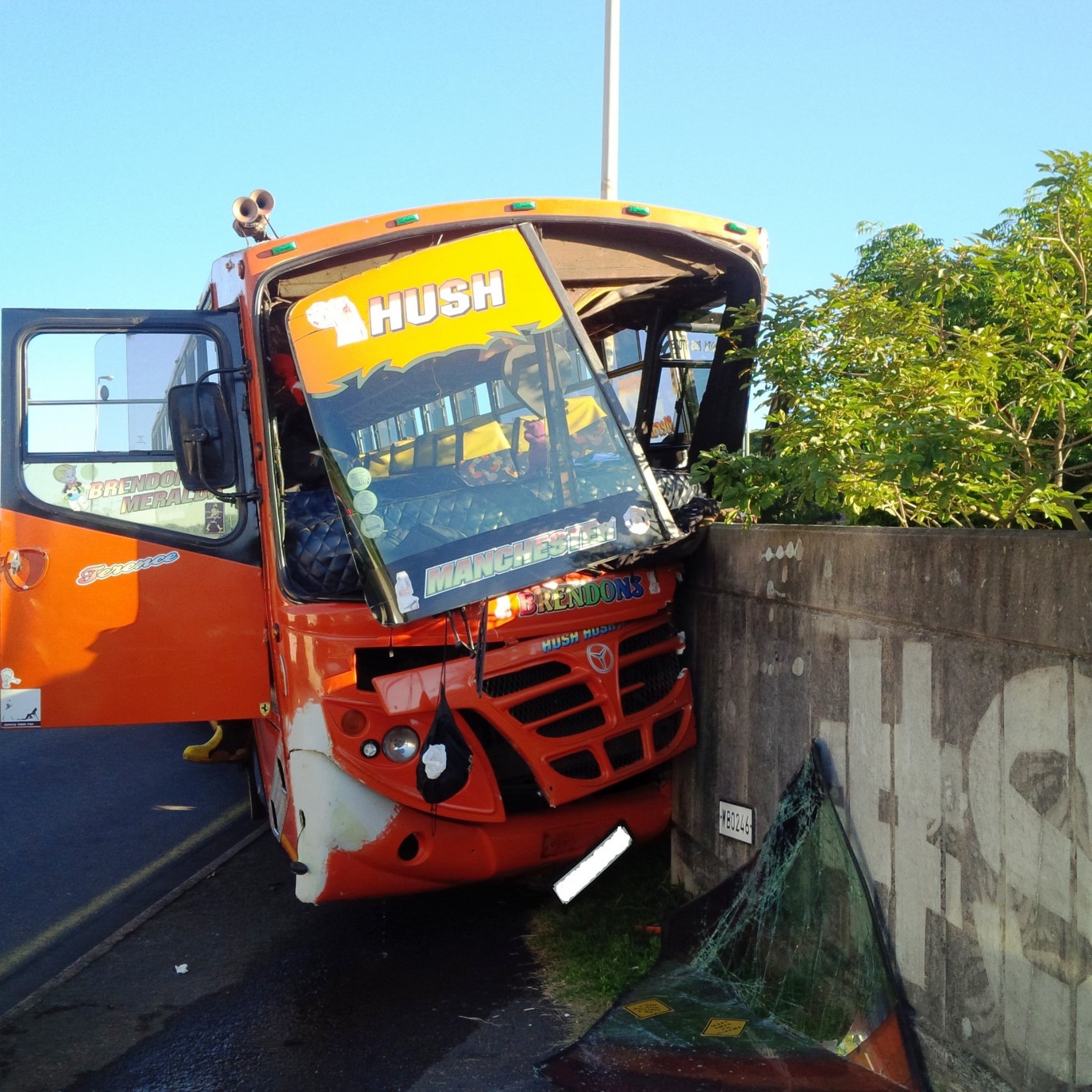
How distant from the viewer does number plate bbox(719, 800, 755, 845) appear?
452cm

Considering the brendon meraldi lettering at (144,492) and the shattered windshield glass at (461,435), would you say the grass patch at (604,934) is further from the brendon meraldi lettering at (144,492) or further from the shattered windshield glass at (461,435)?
the brendon meraldi lettering at (144,492)

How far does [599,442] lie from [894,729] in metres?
1.58

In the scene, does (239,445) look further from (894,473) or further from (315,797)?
(894,473)

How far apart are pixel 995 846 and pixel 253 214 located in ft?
14.0

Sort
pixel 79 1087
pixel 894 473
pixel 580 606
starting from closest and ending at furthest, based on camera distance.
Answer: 1. pixel 894 473
2. pixel 79 1087
3. pixel 580 606

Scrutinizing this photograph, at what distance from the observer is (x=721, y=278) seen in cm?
560

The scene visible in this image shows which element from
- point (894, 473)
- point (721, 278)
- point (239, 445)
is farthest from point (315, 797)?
point (721, 278)

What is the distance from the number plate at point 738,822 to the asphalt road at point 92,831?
307cm

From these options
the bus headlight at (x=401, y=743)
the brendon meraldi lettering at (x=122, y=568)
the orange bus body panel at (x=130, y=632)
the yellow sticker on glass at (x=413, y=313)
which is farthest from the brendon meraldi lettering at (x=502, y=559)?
the brendon meraldi lettering at (x=122, y=568)

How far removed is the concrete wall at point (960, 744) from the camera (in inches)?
108

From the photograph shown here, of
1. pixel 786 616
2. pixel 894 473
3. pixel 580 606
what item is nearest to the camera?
pixel 894 473

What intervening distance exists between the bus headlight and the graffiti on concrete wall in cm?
170

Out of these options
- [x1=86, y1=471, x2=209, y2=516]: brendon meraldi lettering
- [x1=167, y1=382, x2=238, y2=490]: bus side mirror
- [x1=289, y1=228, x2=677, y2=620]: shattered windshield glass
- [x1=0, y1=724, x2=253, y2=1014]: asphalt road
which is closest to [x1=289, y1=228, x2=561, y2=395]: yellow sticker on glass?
[x1=289, y1=228, x2=677, y2=620]: shattered windshield glass

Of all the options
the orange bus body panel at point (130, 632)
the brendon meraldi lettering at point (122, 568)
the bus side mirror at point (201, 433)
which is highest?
the bus side mirror at point (201, 433)
